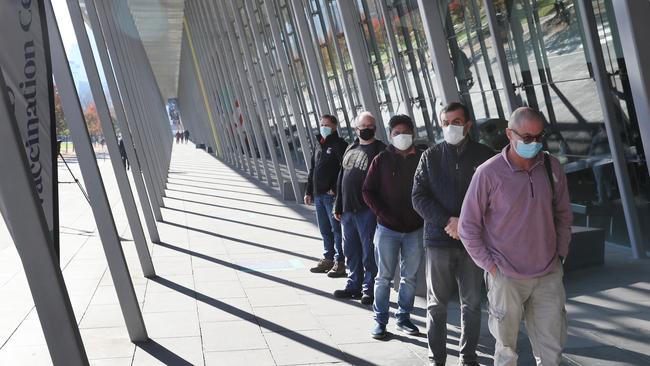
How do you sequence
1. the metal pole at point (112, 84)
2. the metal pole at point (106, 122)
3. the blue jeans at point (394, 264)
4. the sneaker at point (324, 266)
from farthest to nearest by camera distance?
the metal pole at point (112, 84)
the sneaker at point (324, 266)
the metal pole at point (106, 122)
the blue jeans at point (394, 264)

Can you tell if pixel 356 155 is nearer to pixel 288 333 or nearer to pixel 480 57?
pixel 288 333

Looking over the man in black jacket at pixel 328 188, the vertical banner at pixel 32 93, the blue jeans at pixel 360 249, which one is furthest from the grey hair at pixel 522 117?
the man in black jacket at pixel 328 188

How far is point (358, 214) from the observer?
8148 millimetres

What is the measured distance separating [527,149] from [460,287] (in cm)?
139

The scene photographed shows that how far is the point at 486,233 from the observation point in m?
5.05

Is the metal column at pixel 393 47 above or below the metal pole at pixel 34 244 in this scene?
above

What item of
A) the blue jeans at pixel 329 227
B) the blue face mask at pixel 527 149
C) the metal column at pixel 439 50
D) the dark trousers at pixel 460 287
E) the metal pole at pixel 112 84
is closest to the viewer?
the blue face mask at pixel 527 149

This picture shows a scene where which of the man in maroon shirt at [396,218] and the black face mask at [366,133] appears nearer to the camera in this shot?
the man in maroon shirt at [396,218]

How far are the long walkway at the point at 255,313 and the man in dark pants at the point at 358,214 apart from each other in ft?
0.84

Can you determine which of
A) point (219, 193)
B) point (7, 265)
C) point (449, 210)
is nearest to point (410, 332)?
point (449, 210)

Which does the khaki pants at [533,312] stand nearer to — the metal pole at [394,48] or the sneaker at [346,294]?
the sneaker at [346,294]

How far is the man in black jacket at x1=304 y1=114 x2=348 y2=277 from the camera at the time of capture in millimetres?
9602

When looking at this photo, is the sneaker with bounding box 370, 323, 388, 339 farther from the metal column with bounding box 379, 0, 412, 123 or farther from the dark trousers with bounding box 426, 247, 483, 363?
the metal column with bounding box 379, 0, 412, 123

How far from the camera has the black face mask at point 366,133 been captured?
308 inches
